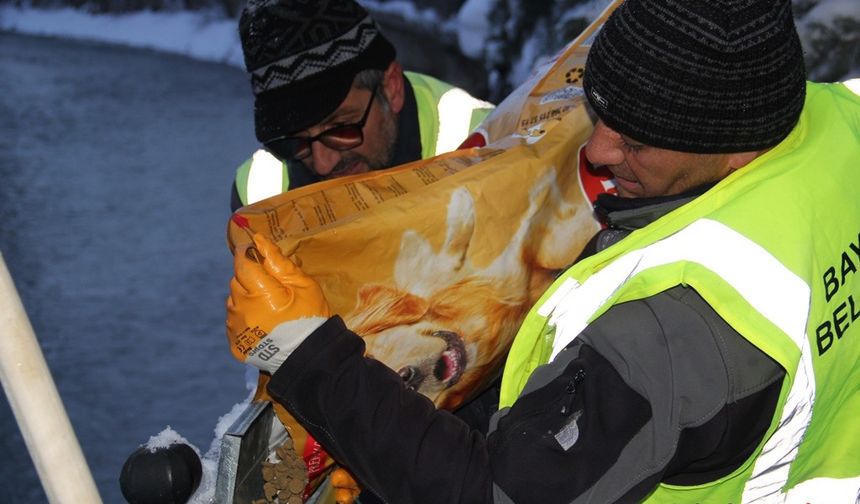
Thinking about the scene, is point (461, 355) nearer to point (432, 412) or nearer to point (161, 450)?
point (432, 412)

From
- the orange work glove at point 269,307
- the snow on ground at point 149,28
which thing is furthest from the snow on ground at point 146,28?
the orange work glove at point 269,307

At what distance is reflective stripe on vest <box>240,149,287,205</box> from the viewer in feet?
8.59

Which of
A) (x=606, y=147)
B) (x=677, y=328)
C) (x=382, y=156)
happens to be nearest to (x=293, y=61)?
(x=382, y=156)

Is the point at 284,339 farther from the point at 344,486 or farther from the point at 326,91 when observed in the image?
the point at 326,91

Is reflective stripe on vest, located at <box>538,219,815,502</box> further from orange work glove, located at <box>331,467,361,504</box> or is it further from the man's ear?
the man's ear

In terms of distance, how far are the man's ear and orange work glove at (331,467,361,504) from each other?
922mm

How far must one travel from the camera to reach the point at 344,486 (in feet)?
6.31

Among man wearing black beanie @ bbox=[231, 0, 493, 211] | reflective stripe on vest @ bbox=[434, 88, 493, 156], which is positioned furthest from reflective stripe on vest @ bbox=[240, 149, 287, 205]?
reflective stripe on vest @ bbox=[434, 88, 493, 156]

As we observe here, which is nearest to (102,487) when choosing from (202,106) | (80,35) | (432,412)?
(432,412)

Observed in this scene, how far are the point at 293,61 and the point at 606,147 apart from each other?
94cm

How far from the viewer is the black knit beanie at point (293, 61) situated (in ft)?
7.30

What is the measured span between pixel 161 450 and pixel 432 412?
67cm

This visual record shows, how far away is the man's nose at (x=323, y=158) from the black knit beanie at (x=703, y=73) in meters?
0.99

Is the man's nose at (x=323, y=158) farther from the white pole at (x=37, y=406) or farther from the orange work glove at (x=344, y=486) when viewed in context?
the white pole at (x=37, y=406)
